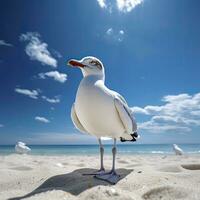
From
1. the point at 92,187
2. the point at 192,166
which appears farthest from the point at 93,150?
the point at 92,187

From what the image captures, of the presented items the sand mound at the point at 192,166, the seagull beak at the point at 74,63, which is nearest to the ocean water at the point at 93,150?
the sand mound at the point at 192,166

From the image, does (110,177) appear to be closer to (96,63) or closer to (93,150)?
(96,63)

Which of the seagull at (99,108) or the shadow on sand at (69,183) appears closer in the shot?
the shadow on sand at (69,183)

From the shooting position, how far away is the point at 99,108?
3.43 m

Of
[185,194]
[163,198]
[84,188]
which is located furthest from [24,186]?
[185,194]

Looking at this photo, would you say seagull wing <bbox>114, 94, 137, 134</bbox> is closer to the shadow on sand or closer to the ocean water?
the shadow on sand

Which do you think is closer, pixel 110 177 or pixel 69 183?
pixel 69 183

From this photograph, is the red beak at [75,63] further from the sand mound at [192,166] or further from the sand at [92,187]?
the sand mound at [192,166]

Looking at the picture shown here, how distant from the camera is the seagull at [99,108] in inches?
136

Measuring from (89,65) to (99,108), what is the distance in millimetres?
814

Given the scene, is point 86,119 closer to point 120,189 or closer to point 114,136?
point 114,136

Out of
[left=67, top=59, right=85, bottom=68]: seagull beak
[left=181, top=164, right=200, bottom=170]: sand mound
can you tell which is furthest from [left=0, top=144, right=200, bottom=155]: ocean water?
[left=67, top=59, right=85, bottom=68]: seagull beak

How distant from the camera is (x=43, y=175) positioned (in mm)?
3865

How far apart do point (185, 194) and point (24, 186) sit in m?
2.07
